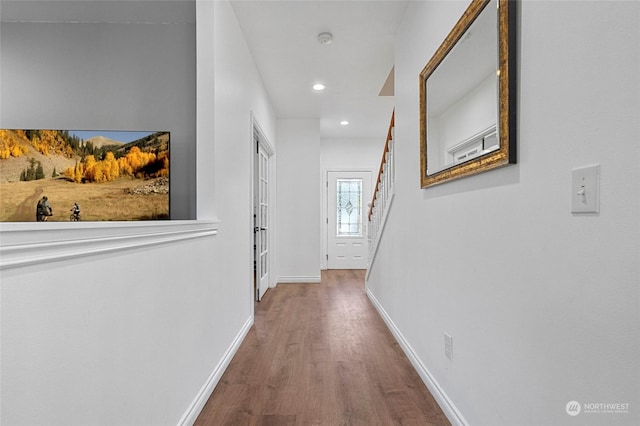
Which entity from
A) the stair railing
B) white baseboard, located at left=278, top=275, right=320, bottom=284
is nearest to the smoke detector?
the stair railing

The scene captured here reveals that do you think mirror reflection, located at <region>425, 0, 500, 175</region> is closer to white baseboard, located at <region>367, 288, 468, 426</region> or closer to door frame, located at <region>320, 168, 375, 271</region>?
white baseboard, located at <region>367, 288, 468, 426</region>

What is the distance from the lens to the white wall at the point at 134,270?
739 mm

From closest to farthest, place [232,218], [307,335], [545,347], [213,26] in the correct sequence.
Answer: [545,347], [213,26], [232,218], [307,335]

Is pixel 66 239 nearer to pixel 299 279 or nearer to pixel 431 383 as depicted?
pixel 431 383

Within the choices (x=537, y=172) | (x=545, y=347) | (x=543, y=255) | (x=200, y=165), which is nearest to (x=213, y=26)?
(x=200, y=165)

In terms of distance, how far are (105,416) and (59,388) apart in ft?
0.79

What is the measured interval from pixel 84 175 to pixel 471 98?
2433 mm

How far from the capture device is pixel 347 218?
666cm

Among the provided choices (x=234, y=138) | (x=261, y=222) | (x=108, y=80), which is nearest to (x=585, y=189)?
(x=234, y=138)

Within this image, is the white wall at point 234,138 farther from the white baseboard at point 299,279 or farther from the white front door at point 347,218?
the white front door at point 347,218

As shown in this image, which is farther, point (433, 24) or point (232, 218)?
point (232, 218)

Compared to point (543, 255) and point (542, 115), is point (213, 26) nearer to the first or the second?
point (542, 115)

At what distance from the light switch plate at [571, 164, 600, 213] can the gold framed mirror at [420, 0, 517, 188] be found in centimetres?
30

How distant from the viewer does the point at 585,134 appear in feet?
2.66
